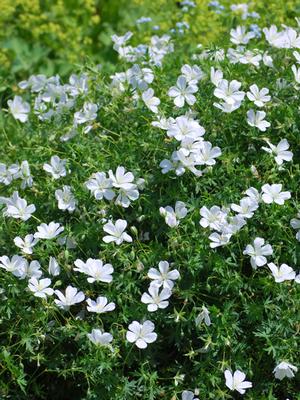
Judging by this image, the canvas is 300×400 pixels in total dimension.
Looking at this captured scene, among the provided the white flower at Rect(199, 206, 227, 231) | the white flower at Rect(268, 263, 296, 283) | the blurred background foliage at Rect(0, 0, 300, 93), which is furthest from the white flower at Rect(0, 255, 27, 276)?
the blurred background foliage at Rect(0, 0, 300, 93)

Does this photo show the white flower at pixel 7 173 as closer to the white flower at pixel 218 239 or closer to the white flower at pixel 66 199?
the white flower at pixel 66 199

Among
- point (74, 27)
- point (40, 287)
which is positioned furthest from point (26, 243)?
point (74, 27)

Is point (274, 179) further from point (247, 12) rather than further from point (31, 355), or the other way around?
point (247, 12)

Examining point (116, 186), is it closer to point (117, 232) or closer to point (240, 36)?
point (117, 232)

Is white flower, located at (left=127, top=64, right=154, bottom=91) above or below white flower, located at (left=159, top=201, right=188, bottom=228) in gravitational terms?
above

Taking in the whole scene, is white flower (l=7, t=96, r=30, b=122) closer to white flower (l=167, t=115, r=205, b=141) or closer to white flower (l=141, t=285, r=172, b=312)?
white flower (l=167, t=115, r=205, b=141)

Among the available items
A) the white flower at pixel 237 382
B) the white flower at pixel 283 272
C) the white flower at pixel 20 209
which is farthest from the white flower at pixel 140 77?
the white flower at pixel 237 382
